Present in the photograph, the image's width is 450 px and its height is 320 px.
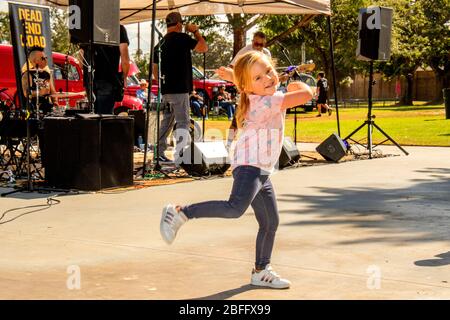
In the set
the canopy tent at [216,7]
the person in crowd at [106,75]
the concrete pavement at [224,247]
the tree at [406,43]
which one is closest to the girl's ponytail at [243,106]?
the concrete pavement at [224,247]

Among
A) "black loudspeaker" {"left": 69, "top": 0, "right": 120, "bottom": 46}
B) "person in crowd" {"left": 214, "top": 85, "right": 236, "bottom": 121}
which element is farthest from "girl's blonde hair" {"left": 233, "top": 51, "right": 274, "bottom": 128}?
"person in crowd" {"left": 214, "top": 85, "right": 236, "bottom": 121}

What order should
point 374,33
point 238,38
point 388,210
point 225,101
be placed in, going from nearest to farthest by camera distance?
1. point 388,210
2. point 374,33
3. point 225,101
4. point 238,38

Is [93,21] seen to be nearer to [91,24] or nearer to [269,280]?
[91,24]

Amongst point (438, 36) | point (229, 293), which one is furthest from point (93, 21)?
point (438, 36)

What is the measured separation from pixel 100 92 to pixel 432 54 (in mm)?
54537

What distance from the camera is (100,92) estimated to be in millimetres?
11656

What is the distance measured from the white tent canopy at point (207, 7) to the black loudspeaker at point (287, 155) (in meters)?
2.44

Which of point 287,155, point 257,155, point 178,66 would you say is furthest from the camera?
point 287,155

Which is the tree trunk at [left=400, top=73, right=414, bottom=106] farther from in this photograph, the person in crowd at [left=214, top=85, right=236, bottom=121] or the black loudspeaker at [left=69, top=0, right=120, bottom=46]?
the black loudspeaker at [left=69, top=0, right=120, bottom=46]

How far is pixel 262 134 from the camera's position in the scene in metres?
5.25

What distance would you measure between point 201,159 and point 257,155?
6543mm

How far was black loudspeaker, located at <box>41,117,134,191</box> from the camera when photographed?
990 cm

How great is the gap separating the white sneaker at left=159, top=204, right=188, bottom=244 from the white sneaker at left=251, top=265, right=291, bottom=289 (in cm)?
61
